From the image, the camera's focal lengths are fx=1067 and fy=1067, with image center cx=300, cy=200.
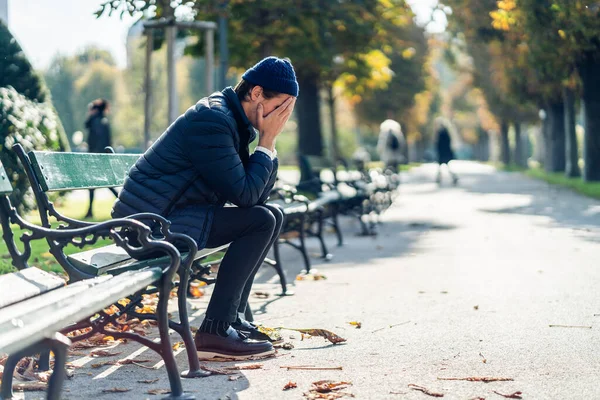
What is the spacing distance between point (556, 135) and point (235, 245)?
1286 inches

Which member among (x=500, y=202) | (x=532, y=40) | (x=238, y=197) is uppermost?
(x=532, y=40)

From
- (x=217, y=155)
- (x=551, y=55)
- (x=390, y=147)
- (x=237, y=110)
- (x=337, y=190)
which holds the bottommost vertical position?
(x=337, y=190)

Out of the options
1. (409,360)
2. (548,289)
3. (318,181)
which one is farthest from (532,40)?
(409,360)

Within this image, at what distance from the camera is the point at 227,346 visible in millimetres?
5336

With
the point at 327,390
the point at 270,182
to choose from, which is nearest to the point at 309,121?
the point at 270,182

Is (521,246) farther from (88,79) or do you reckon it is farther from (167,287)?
(88,79)

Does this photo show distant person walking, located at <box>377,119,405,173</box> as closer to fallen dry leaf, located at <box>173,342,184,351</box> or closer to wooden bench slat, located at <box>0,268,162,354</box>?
fallen dry leaf, located at <box>173,342,184,351</box>

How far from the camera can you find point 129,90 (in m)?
80.8

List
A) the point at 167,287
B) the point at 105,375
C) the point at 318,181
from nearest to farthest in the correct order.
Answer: the point at 167,287
the point at 105,375
the point at 318,181

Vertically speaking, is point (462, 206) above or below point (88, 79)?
below

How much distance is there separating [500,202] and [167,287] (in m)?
17.6

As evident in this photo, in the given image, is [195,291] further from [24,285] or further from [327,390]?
[24,285]

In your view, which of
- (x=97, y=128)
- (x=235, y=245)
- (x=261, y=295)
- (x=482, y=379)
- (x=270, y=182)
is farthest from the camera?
(x=97, y=128)

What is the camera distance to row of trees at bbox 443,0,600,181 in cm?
2106
